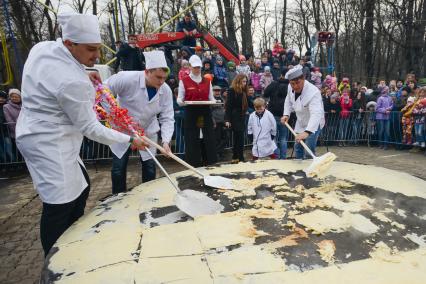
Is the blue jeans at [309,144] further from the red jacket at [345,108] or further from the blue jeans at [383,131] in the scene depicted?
the blue jeans at [383,131]

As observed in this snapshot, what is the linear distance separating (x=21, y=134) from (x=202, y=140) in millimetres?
3362

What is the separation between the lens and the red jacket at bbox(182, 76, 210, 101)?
5125 mm

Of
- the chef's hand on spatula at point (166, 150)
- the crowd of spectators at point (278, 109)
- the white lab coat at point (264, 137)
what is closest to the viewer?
the chef's hand on spatula at point (166, 150)

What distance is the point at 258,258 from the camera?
164cm

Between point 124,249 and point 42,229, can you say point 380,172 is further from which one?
point 42,229

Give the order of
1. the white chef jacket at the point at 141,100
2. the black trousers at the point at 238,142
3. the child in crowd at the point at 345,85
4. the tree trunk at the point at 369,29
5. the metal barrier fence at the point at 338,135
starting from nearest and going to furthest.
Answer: the white chef jacket at the point at 141,100 < the black trousers at the point at 238,142 < the metal barrier fence at the point at 338,135 < the child in crowd at the point at 345,85 < the tree trunk at the point at 369,29

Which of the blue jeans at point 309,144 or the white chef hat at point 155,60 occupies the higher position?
the white chef hat at point 155,60

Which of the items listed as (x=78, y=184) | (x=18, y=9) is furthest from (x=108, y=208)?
(x=18, y=9)

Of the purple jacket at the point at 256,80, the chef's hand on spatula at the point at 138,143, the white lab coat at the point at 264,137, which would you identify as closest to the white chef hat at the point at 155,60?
the chef's hand on spatula at the point at 138,143

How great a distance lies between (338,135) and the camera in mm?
9242

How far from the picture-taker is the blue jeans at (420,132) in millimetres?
7651

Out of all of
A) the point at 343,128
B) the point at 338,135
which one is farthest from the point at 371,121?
the point at 338,135

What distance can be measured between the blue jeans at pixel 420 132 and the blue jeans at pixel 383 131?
859 mm

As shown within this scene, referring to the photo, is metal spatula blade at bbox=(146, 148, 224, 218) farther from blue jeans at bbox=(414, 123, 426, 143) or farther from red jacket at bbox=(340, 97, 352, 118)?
red jacket at bbox=(340, 97, 352, 118)
